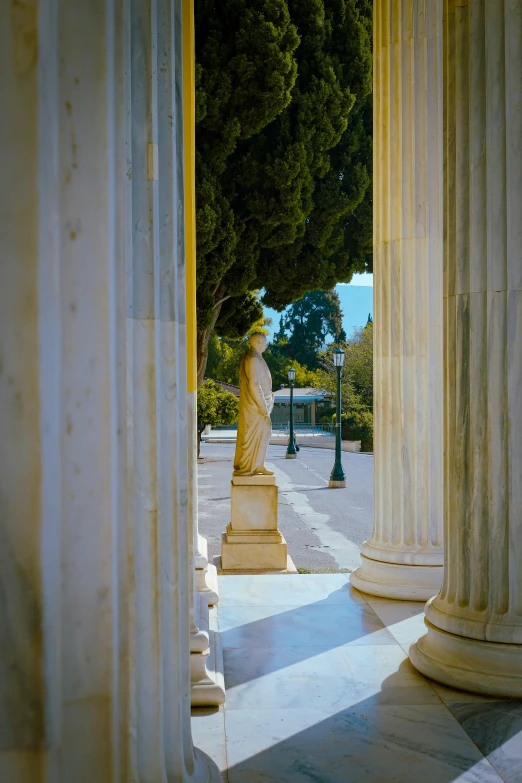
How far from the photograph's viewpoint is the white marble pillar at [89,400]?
2770 millimetres

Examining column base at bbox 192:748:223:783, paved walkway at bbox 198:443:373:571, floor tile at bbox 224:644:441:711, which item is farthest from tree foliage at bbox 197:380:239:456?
column base at bbox 192:748:223:783

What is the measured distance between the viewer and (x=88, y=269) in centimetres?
297

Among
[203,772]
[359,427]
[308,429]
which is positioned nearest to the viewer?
[203,772]

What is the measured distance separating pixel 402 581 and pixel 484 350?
4024mm

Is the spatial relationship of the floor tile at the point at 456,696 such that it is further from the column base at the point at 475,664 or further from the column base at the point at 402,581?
the column base at the point at 402,581

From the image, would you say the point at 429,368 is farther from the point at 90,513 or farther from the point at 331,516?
the point at 331,516

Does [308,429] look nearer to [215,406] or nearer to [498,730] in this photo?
[215,406]

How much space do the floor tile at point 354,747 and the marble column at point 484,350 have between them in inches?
28.3

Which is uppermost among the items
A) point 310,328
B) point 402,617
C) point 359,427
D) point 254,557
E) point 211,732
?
point 310,328

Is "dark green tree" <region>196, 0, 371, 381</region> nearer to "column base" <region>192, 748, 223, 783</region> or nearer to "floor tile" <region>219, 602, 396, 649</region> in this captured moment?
"floor tile" <region>219, 602, 396, 649</region>


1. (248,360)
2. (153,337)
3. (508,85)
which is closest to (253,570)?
(248,360)

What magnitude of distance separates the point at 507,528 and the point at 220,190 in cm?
1709

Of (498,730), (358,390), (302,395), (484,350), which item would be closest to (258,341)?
(484,350)

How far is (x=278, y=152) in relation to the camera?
22.2 meters
